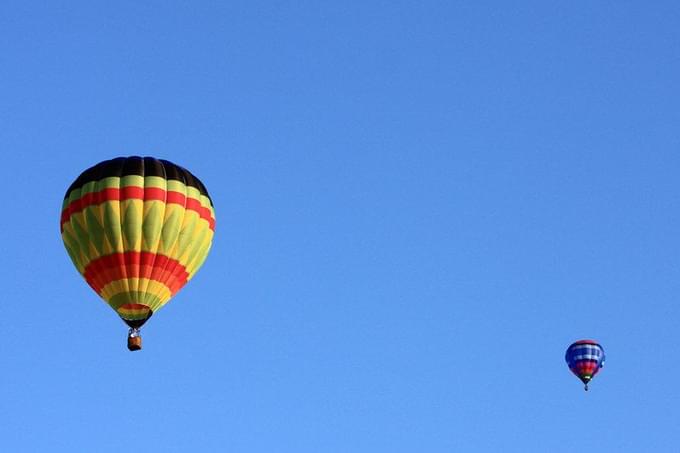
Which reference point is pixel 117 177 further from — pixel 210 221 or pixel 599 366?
pixel 599 366

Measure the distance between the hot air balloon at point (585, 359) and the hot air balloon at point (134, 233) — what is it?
33.0 metres

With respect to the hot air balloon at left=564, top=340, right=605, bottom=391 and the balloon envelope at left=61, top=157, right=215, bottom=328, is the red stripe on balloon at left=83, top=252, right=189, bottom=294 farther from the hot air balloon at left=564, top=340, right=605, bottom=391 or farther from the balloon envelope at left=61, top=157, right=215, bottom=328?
the hot air balloon at left=564, top=340, right=605, bottom=391

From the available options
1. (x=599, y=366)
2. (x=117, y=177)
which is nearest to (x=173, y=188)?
(x=117, y=177)

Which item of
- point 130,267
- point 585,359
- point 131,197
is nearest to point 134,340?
point 130,267

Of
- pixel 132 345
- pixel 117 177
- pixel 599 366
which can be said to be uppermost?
pixel 599 366

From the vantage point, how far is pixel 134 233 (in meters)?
56.7

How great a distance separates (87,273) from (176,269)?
3055 millimetres

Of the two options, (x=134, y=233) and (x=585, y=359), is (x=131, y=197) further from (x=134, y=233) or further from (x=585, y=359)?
(x=585, y=359)

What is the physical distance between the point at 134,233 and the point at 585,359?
117 feet

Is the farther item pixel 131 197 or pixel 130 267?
pixel 131 197

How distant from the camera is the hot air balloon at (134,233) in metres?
56.8

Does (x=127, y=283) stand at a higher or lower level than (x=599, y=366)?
lower

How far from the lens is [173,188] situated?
189 feet

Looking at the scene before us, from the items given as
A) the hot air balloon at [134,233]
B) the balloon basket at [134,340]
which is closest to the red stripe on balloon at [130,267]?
the hot air balloon at [134,233]
